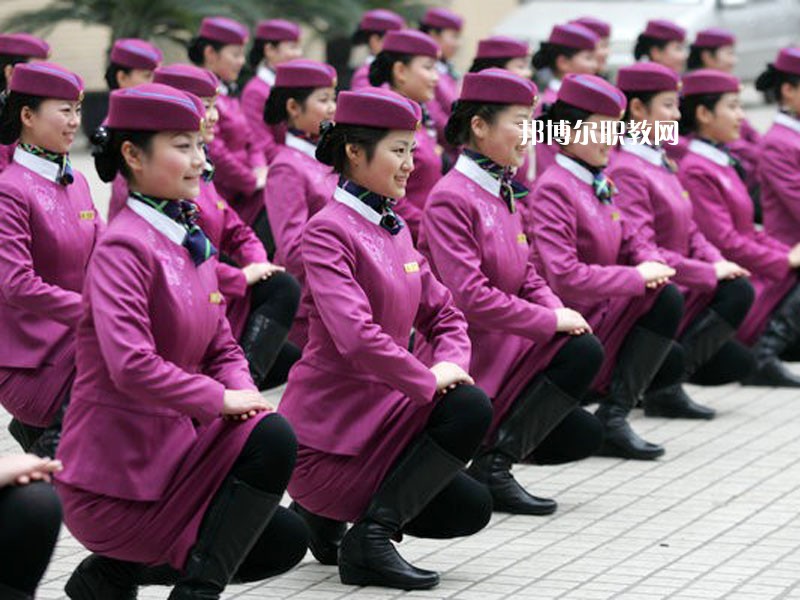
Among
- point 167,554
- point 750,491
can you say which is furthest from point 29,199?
point 750,491

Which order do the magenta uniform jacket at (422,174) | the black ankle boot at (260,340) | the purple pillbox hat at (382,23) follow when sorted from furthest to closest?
the purple pillbox hat at (382,23)
the magenta uniform jacket at (422,174)
the black ankle boot at (260,340)

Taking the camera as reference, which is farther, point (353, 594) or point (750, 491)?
point (750, 491)

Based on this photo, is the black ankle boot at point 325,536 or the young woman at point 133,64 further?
the young woman at point 133,64

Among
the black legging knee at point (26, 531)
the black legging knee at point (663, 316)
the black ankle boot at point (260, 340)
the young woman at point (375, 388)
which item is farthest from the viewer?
the black ankle boot at point (260, 340)

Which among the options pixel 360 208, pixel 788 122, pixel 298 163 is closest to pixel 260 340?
pixel 298 163

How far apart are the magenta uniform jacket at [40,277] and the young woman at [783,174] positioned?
400 centimetres

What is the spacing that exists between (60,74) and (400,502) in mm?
2115

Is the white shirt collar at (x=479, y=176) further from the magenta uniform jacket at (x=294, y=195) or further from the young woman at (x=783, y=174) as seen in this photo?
the young woman at (x=783, y=174)

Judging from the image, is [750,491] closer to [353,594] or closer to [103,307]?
[353,594]

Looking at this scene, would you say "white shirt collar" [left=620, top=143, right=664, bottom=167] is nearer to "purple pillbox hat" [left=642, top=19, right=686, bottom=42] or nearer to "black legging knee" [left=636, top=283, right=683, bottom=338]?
"black legging knee" [left=636, top=283, right=683, bottom=338]

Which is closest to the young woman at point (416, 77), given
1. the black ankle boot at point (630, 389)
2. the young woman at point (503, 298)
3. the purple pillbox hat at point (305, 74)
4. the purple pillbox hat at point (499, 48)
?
the purple pillbox hat at point (305, 74)

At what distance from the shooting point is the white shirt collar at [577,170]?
312 inches

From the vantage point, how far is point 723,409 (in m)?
9.38

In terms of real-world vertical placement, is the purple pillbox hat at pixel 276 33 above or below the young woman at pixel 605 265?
below
